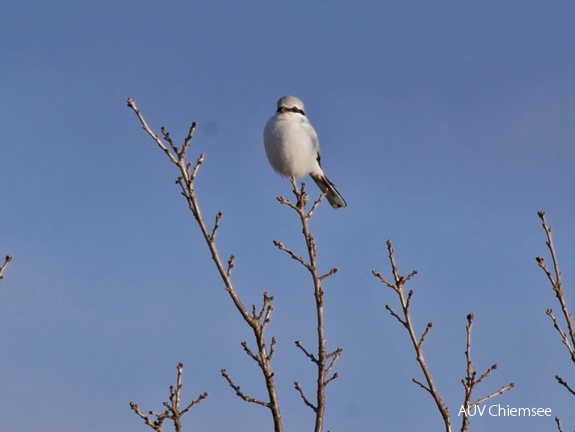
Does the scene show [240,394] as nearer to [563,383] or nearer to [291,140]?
[563,383]

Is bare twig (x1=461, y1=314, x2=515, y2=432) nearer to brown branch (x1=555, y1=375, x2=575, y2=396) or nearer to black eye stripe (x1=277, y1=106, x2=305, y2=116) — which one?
brown branch (x1=555, y1=375, x2=575, y2=396)

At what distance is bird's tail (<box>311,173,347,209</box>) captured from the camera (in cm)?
1130

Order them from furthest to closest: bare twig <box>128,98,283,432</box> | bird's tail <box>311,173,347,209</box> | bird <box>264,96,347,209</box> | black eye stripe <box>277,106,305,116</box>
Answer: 1. bird's tail <box>311,173,347,209</box>
2. black eye stripe <box>277,106,305,116</box>
3. bird <box>264,96,347,209</box>
4. bare twig <box>128,98,283,432</box>

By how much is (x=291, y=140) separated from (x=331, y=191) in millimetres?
1470

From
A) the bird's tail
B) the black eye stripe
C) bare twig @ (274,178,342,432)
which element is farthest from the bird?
bare twig @ (274,178,342,432)

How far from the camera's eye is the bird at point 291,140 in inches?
405

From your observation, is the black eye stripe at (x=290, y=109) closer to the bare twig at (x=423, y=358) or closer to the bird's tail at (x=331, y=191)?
the bird's tail at (x=331, y=191)

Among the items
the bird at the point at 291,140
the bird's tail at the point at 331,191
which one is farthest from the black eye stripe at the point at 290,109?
the bird's tail at the point at 331,191

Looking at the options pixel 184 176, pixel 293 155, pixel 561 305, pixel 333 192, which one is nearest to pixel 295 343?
pixel 184 176

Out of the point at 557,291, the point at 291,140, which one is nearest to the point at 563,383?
the point at 557,291

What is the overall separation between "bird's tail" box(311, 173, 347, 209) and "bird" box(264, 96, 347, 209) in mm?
480

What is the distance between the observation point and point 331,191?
11.4 m

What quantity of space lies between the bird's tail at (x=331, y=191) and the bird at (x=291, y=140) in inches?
18.9

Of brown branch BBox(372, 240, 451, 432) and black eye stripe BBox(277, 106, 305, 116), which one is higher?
black eye stripe BBox(277, 106, 305, 116)
